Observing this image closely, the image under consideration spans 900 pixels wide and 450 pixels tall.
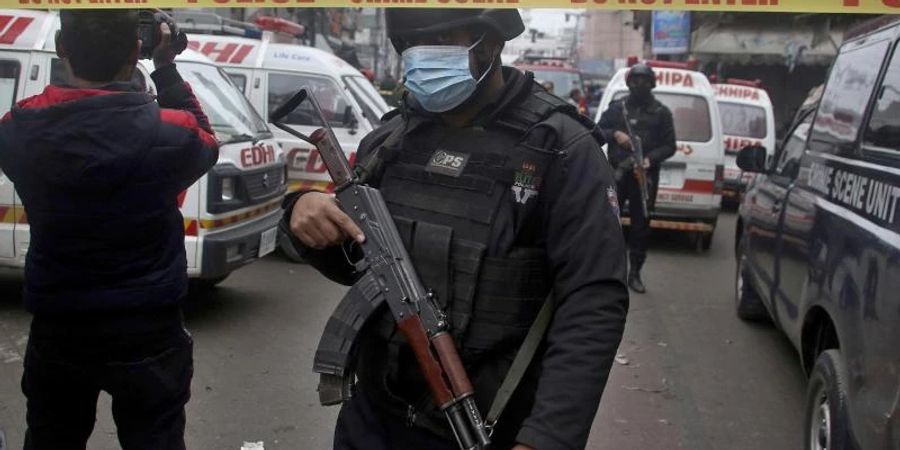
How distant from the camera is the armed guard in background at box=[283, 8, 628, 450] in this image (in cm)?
180

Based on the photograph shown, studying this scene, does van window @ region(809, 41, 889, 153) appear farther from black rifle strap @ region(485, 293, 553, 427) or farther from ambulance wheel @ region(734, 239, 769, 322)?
black rifle strap @ region(485, 293, 553, 427)

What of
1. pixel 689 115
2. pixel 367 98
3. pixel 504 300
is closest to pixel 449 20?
pixel 504 300

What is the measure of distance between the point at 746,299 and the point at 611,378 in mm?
1909

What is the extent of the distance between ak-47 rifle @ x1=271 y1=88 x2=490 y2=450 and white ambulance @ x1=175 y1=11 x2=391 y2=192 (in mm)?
6297

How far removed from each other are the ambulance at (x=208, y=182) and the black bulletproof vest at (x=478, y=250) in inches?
156

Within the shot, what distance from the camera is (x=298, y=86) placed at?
8781 mm

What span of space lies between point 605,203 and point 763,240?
412 cm

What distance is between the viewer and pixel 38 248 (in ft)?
8.47

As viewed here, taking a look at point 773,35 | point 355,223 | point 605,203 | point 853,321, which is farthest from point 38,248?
point 773,35

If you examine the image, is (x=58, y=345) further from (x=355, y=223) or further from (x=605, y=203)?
(x=605, y=203)

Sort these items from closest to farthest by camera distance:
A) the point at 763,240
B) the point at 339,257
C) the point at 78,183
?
the point at 339,257 → the point at 78,183 → the point at 763,240

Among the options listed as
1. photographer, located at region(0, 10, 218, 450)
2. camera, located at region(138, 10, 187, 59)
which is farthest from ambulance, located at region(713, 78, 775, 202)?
photographer, located at region(0, 10, 218, 450)

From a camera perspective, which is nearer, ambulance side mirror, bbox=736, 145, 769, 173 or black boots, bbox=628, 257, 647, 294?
ambulance side mirror, bbox=736, 145, 769, 173

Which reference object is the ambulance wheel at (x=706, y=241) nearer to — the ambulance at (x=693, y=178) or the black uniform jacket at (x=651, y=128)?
the ambulance at (x=693, y=178)
